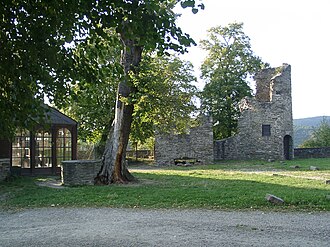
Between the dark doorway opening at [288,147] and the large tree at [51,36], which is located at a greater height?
the large tree at [51,36]

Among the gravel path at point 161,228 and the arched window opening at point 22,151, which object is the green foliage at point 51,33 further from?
the arched window opening at point 22,151

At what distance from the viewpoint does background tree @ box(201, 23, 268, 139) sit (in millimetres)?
31266

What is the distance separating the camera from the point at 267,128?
28.0m

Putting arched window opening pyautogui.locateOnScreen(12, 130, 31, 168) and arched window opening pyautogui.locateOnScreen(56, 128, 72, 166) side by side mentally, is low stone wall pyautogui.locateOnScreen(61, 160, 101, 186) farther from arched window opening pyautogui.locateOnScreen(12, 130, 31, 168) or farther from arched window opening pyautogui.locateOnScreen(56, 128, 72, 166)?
arched window opening pyautogui.locateOnScreen(56, 128, 72, 166)

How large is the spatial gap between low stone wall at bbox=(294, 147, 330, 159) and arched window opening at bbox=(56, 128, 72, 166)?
726 inches

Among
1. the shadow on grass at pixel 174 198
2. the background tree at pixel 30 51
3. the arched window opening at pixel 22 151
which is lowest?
the shadow on grass at pixel 174 198

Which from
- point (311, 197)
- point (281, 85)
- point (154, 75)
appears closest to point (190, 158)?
point (281, 85)

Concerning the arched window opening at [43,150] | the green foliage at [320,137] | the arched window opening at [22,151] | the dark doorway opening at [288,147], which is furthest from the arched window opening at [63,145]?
the green foliage at [320,137]

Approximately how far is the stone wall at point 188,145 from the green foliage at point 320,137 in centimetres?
1190

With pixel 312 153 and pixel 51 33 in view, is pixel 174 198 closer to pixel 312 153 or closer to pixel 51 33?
pixel 51 33

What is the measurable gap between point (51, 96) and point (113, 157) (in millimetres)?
8674

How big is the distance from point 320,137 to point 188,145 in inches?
535

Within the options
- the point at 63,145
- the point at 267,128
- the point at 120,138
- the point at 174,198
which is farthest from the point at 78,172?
the point at 267,128

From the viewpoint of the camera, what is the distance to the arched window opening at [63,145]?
17.8m
